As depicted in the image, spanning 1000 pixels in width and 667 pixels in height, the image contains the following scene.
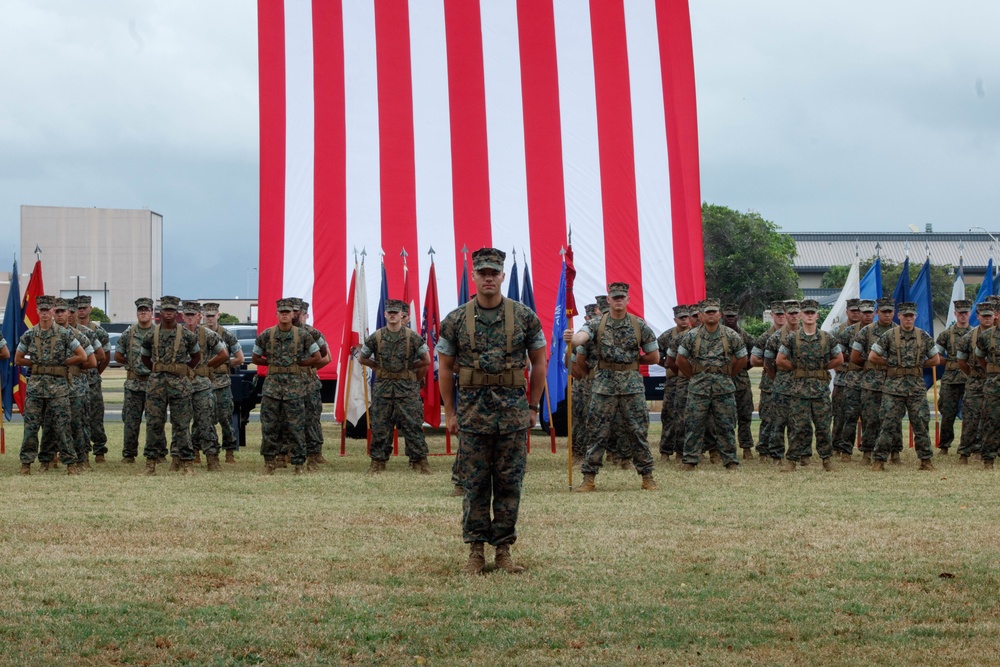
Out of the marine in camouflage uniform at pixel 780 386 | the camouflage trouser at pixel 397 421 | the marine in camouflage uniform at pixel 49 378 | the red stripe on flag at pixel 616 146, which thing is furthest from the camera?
the red stripe on flag at pixel 616 146

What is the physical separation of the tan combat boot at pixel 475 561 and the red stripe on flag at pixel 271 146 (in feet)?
35.0

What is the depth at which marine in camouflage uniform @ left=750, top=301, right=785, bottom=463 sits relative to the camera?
1344cm

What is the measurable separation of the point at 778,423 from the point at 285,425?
5.17m

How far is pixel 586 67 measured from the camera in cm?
1844

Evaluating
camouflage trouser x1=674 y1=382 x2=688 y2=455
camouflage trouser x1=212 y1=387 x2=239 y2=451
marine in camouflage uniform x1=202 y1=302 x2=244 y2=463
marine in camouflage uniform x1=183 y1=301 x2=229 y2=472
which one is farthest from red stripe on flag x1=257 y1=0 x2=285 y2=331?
camouflage trouser x1=674 y1=382 x2=688 y2=455

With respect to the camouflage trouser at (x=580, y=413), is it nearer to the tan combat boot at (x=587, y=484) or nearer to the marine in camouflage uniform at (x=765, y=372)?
the marine in camouflage uniform at (x=765, y=372)

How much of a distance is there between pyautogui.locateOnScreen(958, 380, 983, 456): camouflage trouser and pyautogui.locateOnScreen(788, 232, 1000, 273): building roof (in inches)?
2804

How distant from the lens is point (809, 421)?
12617 millimetres

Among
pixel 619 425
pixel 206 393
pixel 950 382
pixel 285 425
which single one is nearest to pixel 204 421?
pixel 206 393

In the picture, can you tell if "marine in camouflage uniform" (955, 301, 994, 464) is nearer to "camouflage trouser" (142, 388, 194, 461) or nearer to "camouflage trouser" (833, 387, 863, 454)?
"camouflage trouser" (833, 387, 863, 454)

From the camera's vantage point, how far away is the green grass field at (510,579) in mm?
5262

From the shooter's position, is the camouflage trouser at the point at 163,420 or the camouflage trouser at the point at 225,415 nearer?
the camouflage trouser at the point at 163,420

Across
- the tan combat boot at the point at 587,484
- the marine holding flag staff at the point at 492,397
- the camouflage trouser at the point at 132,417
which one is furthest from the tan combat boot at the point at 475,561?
the camouflage trouser at the point at 132,417

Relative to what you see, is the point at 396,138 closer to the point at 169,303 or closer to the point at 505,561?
the point at 169,303
